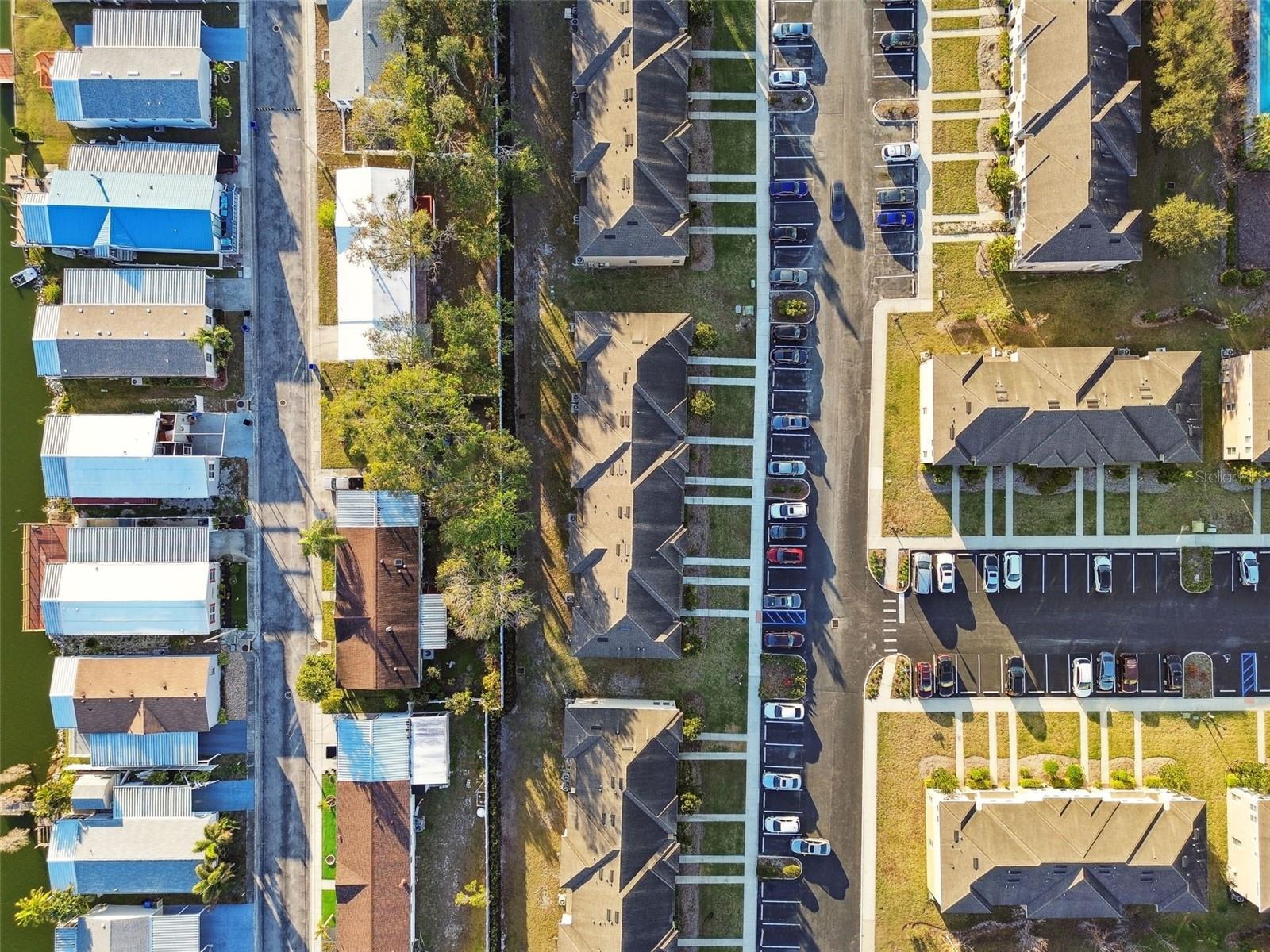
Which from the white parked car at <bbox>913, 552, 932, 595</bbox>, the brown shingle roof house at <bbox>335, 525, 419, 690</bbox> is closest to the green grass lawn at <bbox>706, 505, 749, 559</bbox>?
the white parked car at <bbox>913, 552, 932, 595</bbox>

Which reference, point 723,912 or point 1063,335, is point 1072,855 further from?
point 1063,335

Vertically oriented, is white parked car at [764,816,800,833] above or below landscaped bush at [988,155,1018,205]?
below

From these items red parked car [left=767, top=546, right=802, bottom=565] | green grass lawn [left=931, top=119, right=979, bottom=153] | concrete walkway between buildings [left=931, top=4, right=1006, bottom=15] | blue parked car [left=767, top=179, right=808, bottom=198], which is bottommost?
red parked car [left=767, top=546, right=802, bottom=565]

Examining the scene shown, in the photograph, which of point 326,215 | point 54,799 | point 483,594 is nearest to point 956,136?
point 326,215

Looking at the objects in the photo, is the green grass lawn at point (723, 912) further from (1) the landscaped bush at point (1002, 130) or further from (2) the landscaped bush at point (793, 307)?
(1) the landscaped bush at point (1002, 130)

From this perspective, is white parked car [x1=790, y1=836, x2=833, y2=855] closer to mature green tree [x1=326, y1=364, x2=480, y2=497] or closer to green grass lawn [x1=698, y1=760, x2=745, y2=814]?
green grass lawn [x1=698, y1=760, x2=745, y2=814]

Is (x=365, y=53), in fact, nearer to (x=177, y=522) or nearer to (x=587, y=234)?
(x=587, y=234)
